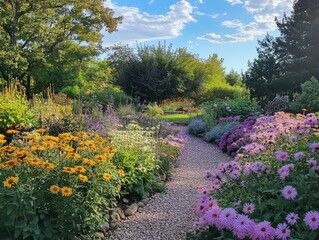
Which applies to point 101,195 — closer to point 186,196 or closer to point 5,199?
point 5,199

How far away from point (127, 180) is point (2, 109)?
416 centimetres

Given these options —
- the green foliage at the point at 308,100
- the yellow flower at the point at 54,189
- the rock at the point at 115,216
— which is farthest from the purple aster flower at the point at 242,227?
the green foliage at the point at 308,100

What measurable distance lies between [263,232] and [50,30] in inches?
735

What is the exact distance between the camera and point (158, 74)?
19.5 m

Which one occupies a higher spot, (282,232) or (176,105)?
(282,232)

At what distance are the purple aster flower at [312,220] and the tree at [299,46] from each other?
55.6 ft

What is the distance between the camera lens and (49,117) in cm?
680

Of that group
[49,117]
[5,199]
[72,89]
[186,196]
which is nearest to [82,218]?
[5,199]

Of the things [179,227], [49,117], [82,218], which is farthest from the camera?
[49,117]

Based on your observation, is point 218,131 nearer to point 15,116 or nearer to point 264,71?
point 15,116

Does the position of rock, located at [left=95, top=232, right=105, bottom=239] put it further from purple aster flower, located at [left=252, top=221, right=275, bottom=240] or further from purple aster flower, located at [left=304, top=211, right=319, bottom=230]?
purple aster flower, located at [left=304, top=211, right=319, bottom=230]

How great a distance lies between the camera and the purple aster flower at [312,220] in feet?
6.86

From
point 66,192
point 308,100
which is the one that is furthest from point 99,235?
point 308,100

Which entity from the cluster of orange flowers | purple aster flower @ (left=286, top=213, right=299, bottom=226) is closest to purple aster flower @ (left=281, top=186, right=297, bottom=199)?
purple aster flower @ (left=286, top=213, right=299, bottom=226)
